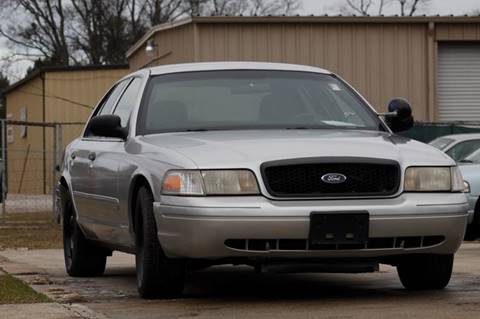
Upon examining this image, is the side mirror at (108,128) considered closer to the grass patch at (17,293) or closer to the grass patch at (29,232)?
the grass patch at (17,293)

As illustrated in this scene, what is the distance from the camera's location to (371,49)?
27.7 metres

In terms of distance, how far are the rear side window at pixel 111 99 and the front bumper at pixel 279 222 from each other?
2392 millimetres

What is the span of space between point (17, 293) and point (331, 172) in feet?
7.91

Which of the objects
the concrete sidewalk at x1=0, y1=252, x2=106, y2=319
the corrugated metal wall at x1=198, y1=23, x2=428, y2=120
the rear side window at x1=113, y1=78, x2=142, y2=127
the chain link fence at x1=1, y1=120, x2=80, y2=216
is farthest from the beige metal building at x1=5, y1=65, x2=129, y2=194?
the concrete sidewalk at x1=0, y1=252, x2=106, y2=319

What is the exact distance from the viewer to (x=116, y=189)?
26.7 feet

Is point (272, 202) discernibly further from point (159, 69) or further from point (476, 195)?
point (476, 195)

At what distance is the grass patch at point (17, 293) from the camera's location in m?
7.54

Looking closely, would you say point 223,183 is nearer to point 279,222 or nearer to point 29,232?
point 279,222

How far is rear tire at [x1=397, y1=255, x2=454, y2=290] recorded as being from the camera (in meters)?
7.74

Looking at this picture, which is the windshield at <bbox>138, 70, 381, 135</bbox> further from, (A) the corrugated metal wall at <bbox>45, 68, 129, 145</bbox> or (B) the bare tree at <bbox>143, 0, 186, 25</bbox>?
(B) the bare tree at <bbox>143, 0, 186, 25</bbox>

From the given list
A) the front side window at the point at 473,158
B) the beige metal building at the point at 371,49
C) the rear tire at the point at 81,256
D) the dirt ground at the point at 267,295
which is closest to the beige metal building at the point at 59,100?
the beige metal building at the point at 371,49

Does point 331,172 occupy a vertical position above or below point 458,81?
below

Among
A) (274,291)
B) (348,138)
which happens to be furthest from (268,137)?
(274,291)

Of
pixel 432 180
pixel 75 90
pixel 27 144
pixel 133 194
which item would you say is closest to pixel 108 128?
pixel 133 194
